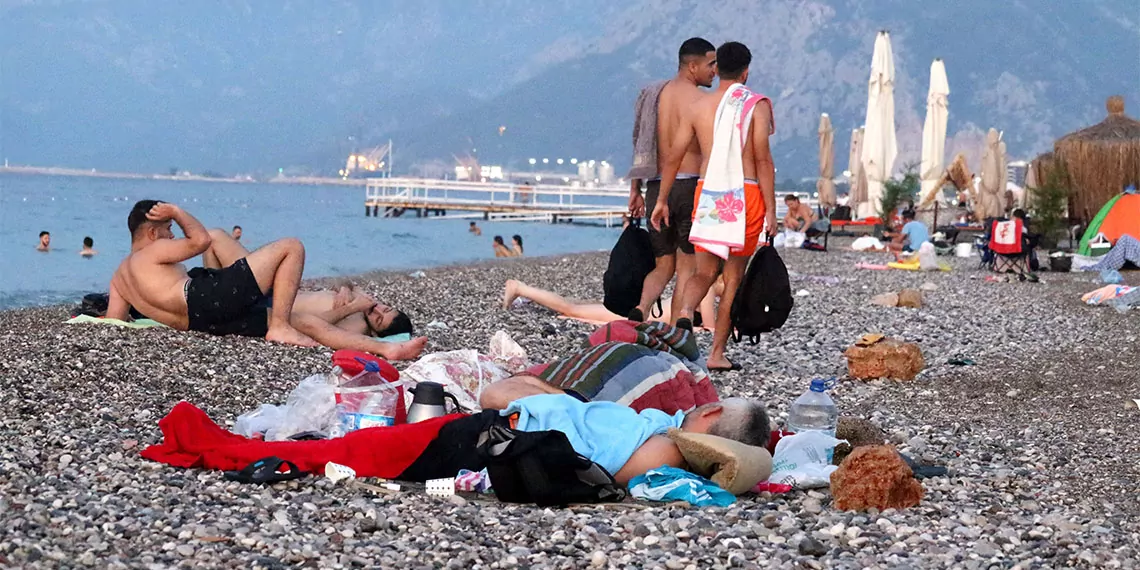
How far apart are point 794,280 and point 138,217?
26.0ft

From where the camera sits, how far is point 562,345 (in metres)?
7.66

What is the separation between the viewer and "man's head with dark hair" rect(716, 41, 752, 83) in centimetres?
647

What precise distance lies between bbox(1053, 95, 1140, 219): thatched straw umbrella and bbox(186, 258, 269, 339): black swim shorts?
15309 millimetres

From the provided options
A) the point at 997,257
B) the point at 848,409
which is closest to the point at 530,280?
the point at 997,257

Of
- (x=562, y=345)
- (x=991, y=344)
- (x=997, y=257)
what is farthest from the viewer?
(x=997, y=257)

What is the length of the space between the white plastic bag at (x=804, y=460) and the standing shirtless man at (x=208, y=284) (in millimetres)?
3223

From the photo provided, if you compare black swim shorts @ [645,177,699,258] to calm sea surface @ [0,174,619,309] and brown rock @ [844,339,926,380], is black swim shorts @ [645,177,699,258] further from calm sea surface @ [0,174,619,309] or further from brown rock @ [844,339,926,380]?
calm sea surface @ [0,174,619,309]

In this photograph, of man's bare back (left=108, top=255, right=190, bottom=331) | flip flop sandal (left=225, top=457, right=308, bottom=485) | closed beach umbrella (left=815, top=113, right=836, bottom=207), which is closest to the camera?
flip flop sandal (left=225, top=457, right=308, bottom=485)

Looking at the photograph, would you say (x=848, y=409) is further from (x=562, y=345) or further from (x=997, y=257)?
(x=997, y=257)

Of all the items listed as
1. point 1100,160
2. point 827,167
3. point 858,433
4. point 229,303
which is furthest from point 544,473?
point 827,167

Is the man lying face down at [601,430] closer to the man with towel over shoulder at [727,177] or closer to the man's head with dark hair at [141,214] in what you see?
the man with towel over shoulder at [727,177]

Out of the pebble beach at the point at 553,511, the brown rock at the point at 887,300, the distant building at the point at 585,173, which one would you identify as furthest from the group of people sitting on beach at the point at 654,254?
the distant building at the point at 585,173

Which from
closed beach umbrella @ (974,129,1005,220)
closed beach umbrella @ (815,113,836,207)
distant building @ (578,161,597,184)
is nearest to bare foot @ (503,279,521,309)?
closed beach umbrella @ (974,129,1005,220)

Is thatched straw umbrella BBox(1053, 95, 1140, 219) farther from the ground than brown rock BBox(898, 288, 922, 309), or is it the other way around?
thatched straw umbrella BBox(1053, 95, 1140, 219)
